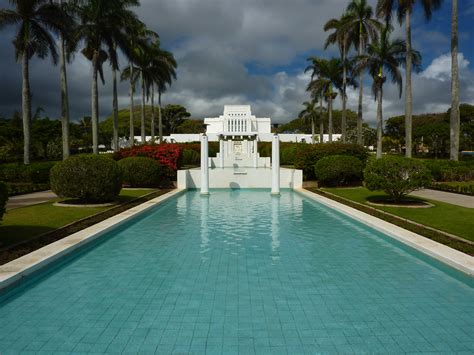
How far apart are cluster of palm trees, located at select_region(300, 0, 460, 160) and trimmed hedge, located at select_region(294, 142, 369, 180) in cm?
610

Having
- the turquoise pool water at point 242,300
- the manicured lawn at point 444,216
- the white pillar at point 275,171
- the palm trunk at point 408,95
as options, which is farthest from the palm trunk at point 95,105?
the palm trunk at point 408,95

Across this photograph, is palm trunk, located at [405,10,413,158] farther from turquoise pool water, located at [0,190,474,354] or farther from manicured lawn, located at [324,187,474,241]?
turquoise pool water, located at [0,190,474,354]

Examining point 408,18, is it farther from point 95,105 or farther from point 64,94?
point 64,94

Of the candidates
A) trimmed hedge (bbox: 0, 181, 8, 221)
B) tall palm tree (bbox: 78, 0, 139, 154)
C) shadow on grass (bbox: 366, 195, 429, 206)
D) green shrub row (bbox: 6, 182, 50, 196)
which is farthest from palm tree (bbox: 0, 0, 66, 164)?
shadow on grass (bbox: 366, 195, 429, 206)

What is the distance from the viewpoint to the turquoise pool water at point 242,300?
13.6 ft

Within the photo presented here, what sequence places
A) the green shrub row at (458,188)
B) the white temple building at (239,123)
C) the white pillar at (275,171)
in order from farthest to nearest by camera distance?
the white temple building at (239,123) → the white pillar at (275,171) → the green shrub row at (458,188)

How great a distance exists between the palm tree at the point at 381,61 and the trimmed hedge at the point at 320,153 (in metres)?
9.09

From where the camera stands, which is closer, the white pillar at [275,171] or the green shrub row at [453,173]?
the white pillar at [275,171]

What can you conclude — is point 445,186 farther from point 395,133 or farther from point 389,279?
point 395,133

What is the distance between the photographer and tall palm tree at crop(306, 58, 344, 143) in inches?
1683

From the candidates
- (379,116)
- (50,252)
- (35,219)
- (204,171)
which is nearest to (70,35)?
(204,171)

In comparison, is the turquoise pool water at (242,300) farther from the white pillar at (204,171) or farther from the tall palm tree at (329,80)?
the tall palm tree at (329,80)

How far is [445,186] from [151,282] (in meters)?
17.7

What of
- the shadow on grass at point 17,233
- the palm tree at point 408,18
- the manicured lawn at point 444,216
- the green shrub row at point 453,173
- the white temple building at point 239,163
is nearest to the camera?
the shadow on grass at point 17,233
